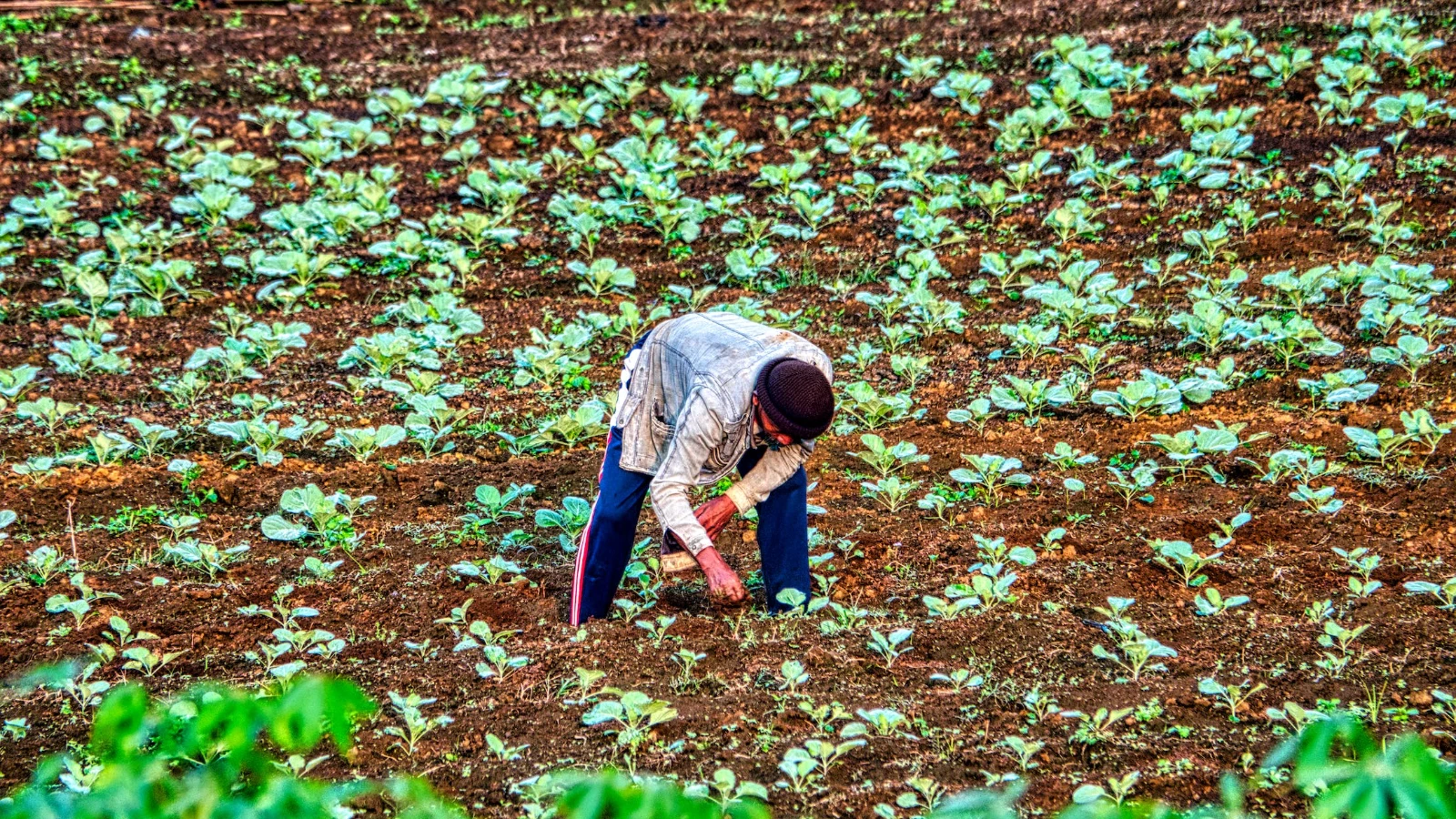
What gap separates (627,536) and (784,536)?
0.52 metres

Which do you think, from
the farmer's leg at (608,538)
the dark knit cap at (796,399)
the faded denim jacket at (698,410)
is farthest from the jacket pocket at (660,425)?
the dark knit cap at (796,399)

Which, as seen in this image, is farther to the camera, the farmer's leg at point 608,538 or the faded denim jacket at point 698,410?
the farmer's leg at point 608,538

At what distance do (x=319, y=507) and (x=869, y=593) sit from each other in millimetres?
2150

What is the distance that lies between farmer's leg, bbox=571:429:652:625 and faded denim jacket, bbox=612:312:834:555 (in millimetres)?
68

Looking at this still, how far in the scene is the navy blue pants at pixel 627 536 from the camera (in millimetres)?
4523

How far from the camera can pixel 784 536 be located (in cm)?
459

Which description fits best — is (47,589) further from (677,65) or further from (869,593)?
(677,65)

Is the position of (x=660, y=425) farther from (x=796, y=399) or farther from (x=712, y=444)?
(x=796, y=399)

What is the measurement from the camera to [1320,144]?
346 inches

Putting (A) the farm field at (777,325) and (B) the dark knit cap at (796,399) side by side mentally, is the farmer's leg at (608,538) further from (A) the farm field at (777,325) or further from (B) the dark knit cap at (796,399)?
(B) the dark knit cap at (796,399)

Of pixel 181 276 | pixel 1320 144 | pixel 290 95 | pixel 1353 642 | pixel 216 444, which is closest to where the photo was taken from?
pixel 1353 642

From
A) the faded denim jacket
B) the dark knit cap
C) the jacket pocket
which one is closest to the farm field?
the faded denim jacket

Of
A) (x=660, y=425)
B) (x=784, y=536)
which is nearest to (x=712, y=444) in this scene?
(x=660, y=425)

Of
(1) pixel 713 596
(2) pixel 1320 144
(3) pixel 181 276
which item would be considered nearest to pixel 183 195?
(3) pixel 181 276
